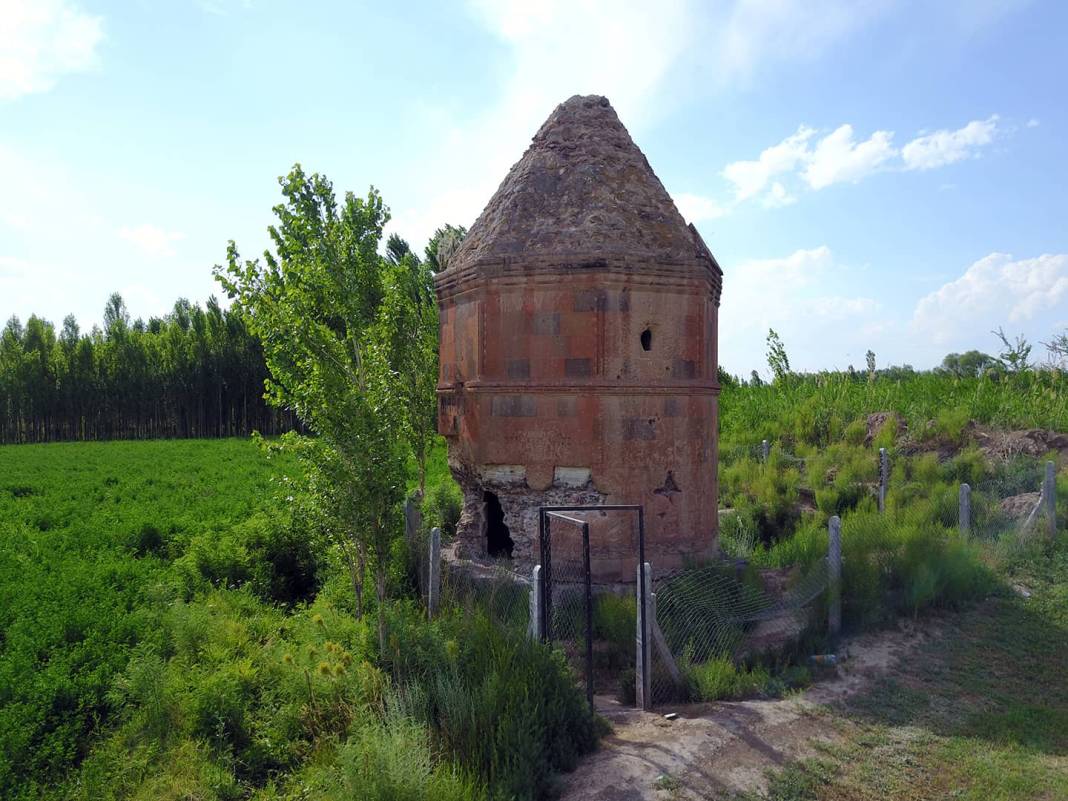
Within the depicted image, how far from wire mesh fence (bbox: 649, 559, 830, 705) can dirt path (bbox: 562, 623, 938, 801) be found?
37cm

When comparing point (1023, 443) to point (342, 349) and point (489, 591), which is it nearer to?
point (489, 591)

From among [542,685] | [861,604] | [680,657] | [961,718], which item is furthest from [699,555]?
[542,685]

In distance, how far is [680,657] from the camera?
6.77 m

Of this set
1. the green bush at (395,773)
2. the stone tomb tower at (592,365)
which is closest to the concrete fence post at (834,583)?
the stone tomb tower at (592,365)

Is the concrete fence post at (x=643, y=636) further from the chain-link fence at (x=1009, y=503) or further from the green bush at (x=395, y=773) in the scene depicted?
the chain-link fence at (x=1009, y=503)

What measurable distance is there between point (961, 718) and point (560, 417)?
4.86m

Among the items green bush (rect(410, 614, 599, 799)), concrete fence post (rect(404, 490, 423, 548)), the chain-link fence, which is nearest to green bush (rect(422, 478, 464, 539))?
concrete fence post (rect(404, 490, 423, 548))

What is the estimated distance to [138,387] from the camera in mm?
44781

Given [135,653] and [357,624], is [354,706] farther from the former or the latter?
[135,653]

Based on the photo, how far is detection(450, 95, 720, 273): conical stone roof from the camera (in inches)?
347

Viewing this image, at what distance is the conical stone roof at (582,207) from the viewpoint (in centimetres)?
880

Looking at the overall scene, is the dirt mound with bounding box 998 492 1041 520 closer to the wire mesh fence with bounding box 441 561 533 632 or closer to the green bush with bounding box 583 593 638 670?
the green bush with bounding box 583 593 638 670

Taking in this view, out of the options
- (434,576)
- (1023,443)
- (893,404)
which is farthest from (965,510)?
(893,404)

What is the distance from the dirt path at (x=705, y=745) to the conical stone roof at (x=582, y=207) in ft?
16.3
